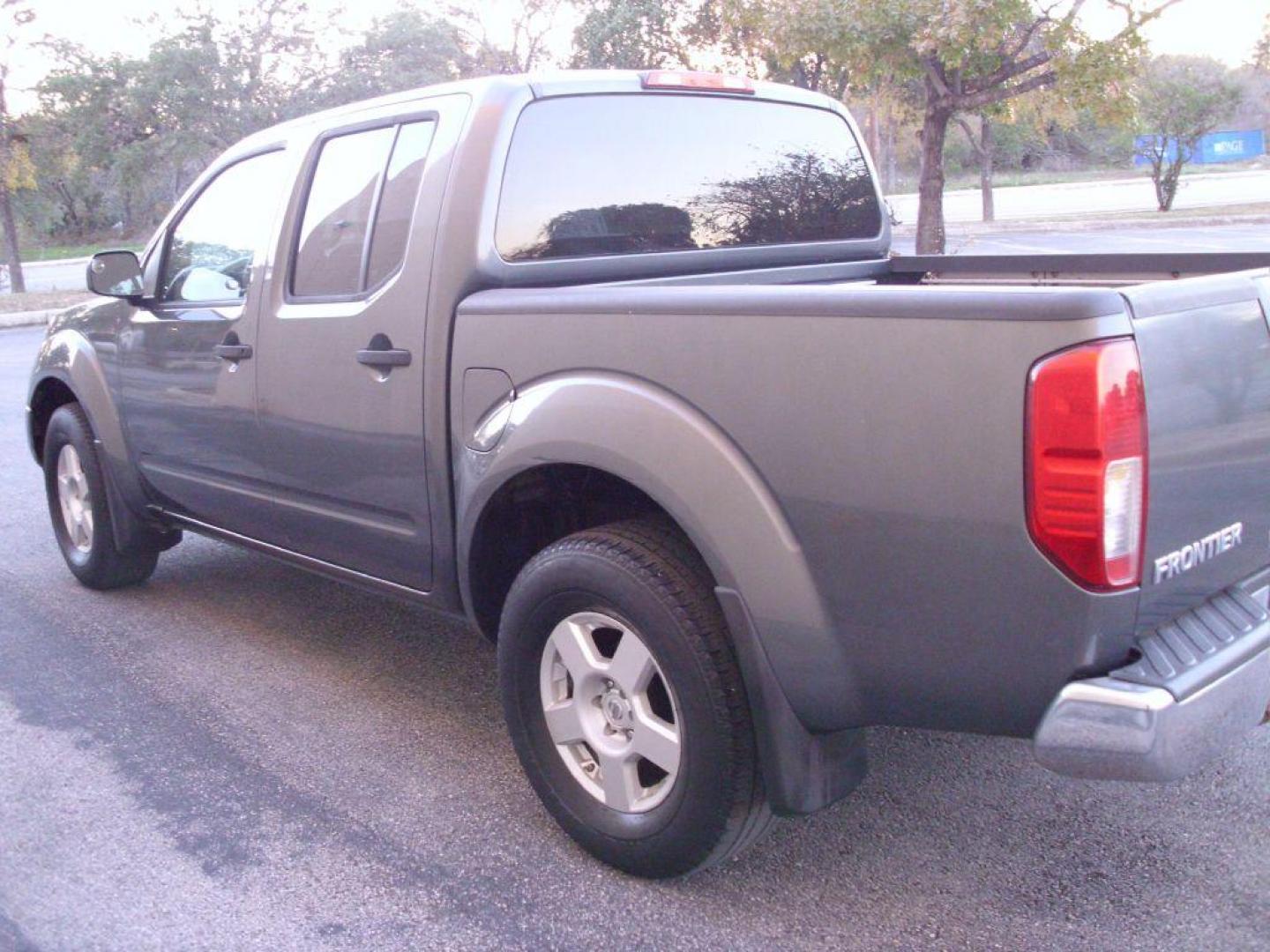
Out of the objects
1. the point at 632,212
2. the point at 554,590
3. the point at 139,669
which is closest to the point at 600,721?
the point at 554,590

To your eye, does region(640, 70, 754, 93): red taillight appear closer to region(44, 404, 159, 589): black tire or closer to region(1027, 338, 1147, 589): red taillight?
region(1027, 338, 1147, 589): red taillight

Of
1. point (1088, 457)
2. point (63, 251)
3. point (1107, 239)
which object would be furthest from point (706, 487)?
point (63, 251)

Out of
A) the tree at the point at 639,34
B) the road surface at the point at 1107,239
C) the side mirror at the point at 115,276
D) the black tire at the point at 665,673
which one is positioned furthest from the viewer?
the tree at the point at 639,34

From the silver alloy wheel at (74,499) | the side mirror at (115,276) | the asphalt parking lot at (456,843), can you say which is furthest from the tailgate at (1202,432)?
the silver alloy wheel at (74,499)

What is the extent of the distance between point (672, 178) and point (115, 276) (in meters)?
2.25

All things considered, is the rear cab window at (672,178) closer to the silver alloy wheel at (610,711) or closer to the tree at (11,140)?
the silver alloy wheel at (610,711)

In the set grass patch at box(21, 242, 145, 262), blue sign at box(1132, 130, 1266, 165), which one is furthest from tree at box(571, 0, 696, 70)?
blue sign at box(1132, 130, 1266, 165)

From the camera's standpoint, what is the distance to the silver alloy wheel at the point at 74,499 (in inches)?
214

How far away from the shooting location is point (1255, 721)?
2566mm

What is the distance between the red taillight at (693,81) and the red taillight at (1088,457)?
2057 millimetres

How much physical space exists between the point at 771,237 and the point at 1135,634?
2111mm

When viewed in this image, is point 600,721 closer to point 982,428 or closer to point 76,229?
point 982,428

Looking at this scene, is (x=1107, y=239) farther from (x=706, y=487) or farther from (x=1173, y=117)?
(x=706, y=487)

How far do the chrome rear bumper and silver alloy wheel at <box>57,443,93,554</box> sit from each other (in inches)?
170
